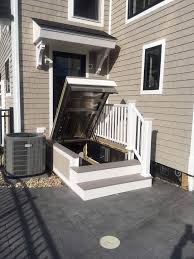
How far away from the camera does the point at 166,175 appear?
16.4ft

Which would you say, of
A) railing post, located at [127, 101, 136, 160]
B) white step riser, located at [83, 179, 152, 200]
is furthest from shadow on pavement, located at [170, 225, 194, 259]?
railing post, located at [127, 101, 136, 160]

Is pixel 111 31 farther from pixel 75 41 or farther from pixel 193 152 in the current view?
pixel 193 152

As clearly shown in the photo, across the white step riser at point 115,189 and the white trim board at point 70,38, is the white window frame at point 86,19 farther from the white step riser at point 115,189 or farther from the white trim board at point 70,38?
the white step riser at point 115,189

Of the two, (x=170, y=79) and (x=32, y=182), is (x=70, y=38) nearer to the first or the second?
(x=170, y=79)

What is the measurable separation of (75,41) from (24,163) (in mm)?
3012

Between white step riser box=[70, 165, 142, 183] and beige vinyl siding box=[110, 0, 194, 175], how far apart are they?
2.61 ft

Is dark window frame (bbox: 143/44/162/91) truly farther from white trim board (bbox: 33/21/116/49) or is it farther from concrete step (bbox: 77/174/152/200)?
concrete step (bbox: 77/174/152/200)

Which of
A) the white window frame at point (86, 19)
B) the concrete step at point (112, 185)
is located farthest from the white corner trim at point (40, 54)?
the concrete step at point (112, 185)

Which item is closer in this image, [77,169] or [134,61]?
[77,169]

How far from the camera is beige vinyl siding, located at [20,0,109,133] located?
5703 mm

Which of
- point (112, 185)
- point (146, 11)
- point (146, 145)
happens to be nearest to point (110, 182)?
point (112, 185)

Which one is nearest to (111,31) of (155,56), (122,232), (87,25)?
(87,25)

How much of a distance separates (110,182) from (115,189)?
15cm

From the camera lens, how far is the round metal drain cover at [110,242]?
2686 mm
